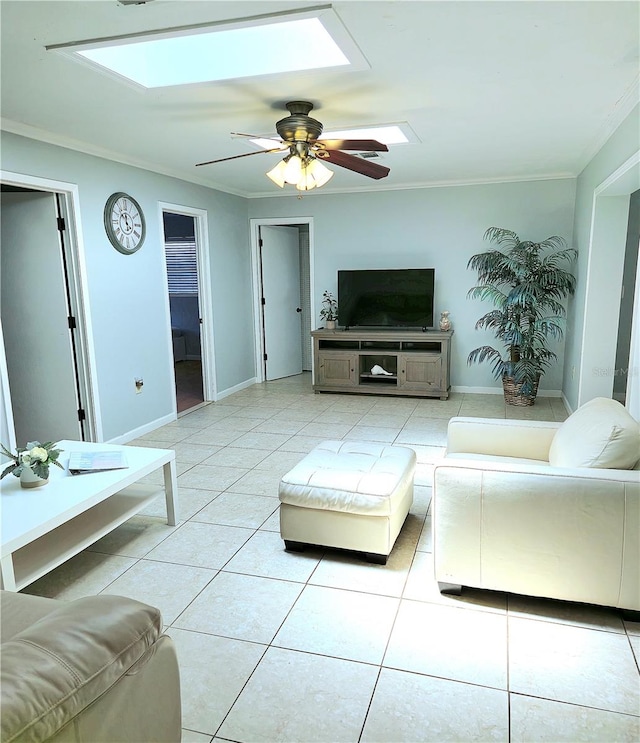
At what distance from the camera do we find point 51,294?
13.7 feet

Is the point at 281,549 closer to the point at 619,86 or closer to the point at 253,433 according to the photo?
the point at 253,433

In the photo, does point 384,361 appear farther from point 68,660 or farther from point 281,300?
point 68,660

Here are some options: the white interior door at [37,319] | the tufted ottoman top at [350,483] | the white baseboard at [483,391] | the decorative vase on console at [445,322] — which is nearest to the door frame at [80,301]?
the white interior door at [37,319]

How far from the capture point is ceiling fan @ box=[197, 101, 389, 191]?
3.05 m

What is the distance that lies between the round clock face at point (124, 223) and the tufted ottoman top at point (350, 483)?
2.76 m

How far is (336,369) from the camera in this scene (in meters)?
6.32

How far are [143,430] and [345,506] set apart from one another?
2.95 metres

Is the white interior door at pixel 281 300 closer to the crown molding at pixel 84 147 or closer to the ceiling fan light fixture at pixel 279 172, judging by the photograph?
the crown molding at pixel 84 147

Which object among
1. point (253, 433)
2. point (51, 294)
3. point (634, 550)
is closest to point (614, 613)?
point (634, 550)

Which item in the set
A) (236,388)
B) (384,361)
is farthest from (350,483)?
(236,388)

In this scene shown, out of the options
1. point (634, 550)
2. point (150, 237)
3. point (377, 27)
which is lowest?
point (634, 550)

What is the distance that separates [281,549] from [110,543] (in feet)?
3.08

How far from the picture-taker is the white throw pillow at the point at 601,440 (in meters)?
2.10

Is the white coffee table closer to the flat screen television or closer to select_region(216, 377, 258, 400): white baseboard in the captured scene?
select_region(216, 377, 258, 400): white baseboard
